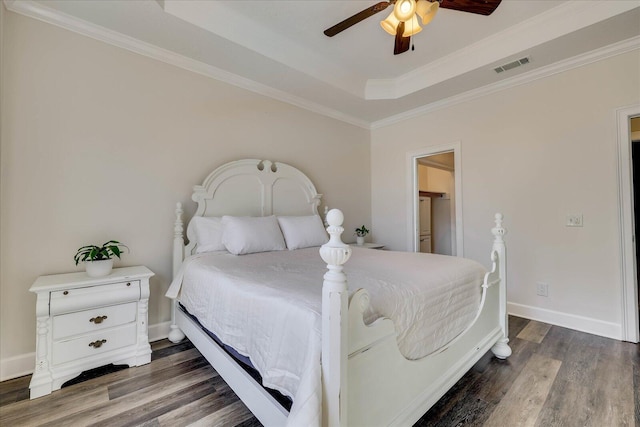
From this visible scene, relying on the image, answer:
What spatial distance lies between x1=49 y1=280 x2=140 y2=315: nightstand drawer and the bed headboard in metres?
0.46

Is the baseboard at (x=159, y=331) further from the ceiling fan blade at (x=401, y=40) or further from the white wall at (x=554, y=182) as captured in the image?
the white wall at (x=554, y=182)

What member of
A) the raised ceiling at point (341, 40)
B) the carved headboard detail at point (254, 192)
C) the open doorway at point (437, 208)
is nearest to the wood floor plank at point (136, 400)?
the carved headboard detail at point (254, 192)

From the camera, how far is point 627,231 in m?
2.38

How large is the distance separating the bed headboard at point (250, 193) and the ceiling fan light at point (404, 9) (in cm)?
192

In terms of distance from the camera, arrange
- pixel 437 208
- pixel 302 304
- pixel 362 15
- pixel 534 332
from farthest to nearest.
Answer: pixel 437 208
pixel 534 332
pixel 362 15
pixel 302 304

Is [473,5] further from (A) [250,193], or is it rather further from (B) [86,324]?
(B) [86,324]

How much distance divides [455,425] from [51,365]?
2413mm

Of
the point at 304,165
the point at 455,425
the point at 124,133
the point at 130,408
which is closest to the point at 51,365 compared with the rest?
the point at 130,408

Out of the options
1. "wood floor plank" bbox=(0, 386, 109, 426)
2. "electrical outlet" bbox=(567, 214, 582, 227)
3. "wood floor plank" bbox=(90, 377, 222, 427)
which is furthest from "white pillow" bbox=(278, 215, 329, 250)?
"electrical outlet" bbox=(567, 214, 582, 227)

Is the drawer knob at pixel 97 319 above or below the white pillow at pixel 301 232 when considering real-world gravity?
below

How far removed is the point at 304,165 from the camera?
3672mm

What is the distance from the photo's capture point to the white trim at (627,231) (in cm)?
233

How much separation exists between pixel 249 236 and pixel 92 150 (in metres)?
1.41

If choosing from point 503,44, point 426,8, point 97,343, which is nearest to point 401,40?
point 426,8
